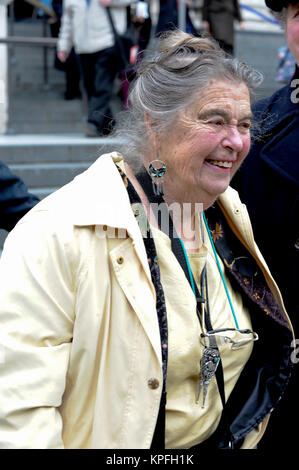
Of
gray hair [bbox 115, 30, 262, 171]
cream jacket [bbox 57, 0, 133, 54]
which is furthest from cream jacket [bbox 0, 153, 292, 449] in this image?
cream jacket [bbox 57, 0, 133, 54]

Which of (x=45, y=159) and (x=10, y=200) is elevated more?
(x=10, y=200)

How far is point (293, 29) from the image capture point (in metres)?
2.34

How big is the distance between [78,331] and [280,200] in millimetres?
1171

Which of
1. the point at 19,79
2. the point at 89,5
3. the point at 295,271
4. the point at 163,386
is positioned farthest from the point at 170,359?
the point at 19,79

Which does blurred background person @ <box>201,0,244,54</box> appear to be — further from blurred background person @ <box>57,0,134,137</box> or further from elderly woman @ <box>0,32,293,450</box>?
elderly woman @ <box>0,32,293,450</box>

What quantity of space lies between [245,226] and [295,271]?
33 centimetres

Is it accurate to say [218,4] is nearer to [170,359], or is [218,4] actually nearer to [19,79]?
[19,79]

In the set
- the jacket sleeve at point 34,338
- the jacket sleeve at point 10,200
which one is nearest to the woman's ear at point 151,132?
the jacket sleeve at point 34,338

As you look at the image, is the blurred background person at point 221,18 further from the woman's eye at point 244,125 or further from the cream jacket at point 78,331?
the cream jacket at point 78,331

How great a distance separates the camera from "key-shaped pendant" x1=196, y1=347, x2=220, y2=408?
193cm

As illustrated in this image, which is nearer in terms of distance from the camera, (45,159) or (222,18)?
(45,159)

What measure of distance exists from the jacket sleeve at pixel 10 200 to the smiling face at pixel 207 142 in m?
1.06

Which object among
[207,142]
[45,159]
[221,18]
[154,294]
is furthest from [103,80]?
[154,294]

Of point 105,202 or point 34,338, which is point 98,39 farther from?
point 34,338
